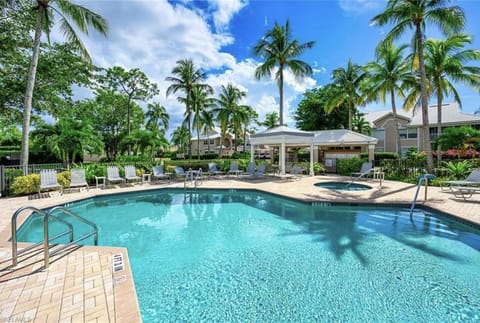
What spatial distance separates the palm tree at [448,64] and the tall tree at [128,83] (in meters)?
25.5

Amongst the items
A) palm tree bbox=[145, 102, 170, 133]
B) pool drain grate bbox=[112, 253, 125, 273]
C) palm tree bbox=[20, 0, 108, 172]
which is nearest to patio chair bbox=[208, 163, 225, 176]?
palm tree bbox=[20, 0, 108, 172]

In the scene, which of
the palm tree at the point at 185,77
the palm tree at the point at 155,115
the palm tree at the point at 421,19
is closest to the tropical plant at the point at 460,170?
the palm tree at the point at 421,19

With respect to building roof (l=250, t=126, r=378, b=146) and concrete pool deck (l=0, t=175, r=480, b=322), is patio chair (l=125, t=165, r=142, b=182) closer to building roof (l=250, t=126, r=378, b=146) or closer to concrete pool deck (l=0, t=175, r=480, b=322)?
concrete pool deck (l=0, t=175, r=480, b=322)

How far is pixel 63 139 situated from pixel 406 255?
15.1 meters

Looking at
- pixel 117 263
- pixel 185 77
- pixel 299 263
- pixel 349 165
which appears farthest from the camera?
pixel 185 77

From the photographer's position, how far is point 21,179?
32.0 ft

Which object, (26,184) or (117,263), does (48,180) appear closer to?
(26,184)

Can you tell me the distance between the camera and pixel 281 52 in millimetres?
18594

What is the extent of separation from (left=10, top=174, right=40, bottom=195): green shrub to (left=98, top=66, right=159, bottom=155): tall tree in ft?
50.0

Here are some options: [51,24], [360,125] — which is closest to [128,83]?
[51,24]

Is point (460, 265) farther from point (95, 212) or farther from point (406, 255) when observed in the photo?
point (95, 212)

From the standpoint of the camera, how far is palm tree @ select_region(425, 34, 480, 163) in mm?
14941

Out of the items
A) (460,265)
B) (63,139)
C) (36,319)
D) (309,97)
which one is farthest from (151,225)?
(309,97)

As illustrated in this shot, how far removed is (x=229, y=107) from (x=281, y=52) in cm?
1145
